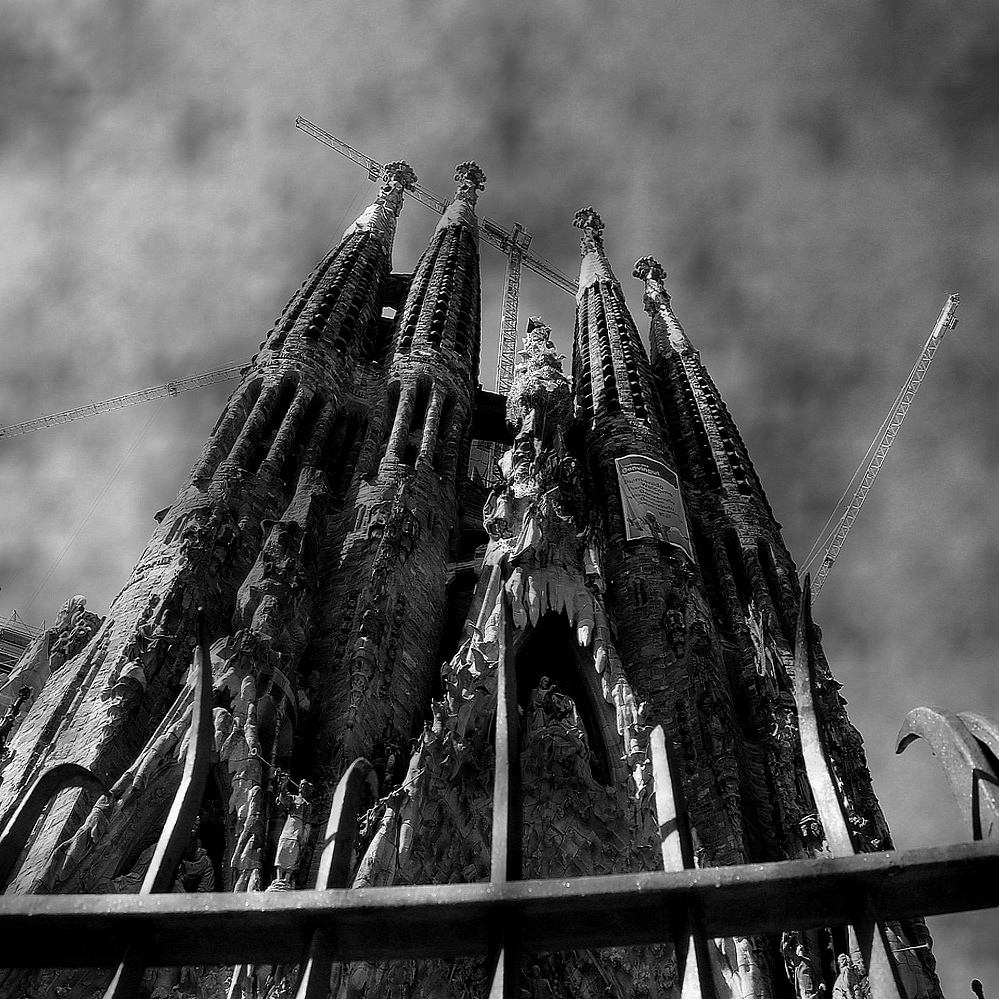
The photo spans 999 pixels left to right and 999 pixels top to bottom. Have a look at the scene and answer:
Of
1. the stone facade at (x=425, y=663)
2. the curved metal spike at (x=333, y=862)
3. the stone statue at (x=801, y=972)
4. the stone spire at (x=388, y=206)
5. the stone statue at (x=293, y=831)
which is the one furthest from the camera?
the stone spire at (x=388, y=206)

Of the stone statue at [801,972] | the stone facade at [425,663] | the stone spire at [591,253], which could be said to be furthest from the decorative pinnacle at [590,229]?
the stone statue at [801,972]

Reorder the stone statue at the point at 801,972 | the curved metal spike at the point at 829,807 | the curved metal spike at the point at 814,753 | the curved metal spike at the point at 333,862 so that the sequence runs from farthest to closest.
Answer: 1. the stone statue at the point at 801,972
2. the curved metal spike at the point at 814,753
3. the curved metal spike at the point at 333,862
4. the curved metal spike at the point at 829,807

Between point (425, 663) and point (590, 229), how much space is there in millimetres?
29243

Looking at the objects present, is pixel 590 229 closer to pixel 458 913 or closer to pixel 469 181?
pixel 469 181

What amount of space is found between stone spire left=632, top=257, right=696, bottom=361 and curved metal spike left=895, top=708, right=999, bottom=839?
101 feet

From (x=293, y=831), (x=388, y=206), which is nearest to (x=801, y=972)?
(x=293, y=831)

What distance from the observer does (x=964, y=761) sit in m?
2.98

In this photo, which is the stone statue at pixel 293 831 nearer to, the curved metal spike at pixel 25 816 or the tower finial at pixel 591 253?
the curved metal spike at pixel 25 816

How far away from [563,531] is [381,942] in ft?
46.7

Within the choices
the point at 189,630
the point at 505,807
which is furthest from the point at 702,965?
the point at 189,630

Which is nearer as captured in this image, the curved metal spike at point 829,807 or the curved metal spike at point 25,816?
the curved metal spike at point 829,807

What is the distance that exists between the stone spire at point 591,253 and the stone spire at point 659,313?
215 centimetres

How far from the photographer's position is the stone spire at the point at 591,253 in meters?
36.8

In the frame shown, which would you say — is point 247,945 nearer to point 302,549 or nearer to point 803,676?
point 803,676
